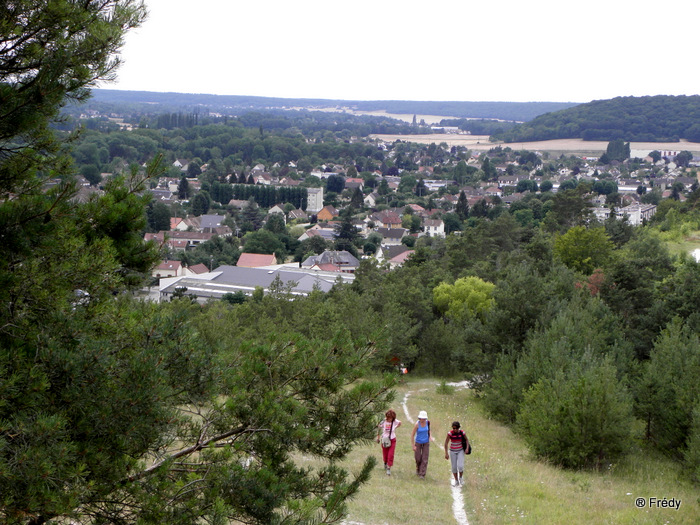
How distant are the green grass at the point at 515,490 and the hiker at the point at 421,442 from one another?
15 centimetres

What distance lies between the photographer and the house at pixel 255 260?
63094 millimetres

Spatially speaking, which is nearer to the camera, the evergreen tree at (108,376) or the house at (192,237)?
the evergreen tree at (108,376)

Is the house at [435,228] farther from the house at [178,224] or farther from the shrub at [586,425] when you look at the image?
the shrub at [586,425]

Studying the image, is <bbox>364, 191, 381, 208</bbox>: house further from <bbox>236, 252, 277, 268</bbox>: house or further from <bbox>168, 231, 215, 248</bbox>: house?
<bbox>236, 252, 277, 268</bbox>: house

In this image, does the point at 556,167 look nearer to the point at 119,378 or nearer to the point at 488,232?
the point at 488,232

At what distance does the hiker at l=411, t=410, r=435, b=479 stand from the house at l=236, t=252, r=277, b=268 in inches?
2145

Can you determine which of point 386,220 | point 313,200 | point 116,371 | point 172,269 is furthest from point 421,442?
point 313,200

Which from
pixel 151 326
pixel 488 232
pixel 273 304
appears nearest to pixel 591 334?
pixel 151 326

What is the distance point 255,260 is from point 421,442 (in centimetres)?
5560

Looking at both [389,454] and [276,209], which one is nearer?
[389,454]

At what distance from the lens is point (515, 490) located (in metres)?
8.83

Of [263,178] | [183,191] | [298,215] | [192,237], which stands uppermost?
[263,178]

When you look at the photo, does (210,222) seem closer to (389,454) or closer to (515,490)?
(389,454)

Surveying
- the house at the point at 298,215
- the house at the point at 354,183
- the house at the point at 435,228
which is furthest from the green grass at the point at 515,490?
the house at the point at 354,183
